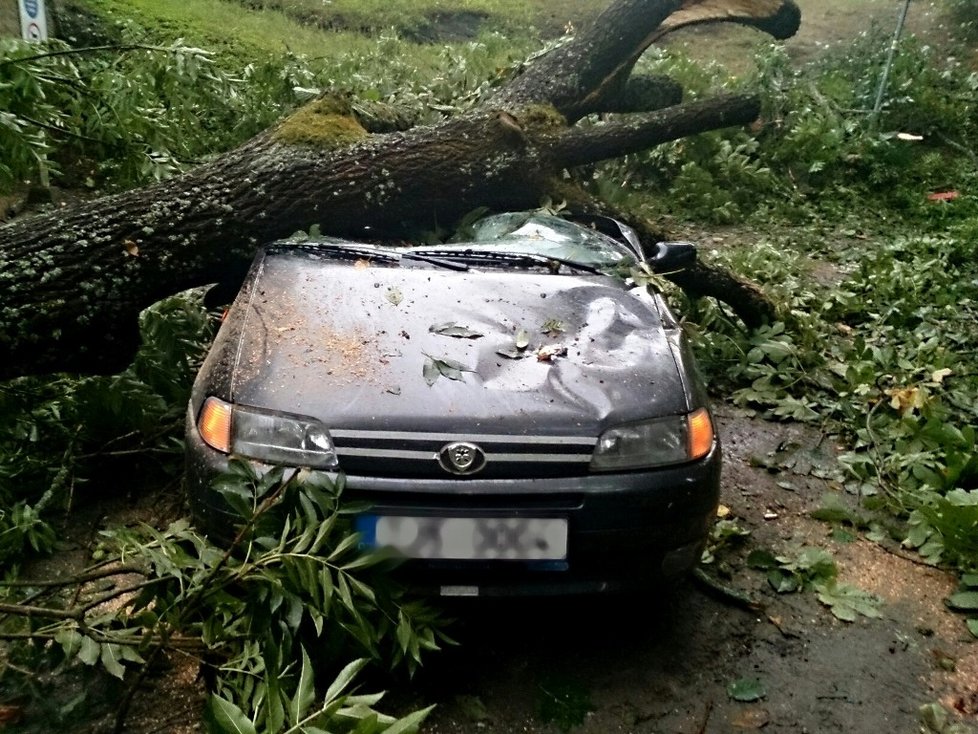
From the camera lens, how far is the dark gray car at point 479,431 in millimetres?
2256

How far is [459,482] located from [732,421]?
2.65 m

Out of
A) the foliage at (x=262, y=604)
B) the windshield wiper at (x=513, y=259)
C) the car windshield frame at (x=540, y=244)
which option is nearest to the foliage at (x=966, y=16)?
the car windshield frame at (x=540, y=244)

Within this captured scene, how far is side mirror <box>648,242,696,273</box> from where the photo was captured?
3.69 m

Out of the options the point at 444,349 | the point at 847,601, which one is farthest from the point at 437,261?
the point at 847,601

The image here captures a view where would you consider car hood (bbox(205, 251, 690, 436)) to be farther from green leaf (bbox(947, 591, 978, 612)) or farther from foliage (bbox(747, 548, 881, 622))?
green leaf (bbox(947, 591, 978, 612))

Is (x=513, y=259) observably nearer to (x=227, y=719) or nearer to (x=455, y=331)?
(x=455, y=331)

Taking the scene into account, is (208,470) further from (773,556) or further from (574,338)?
(773,556)

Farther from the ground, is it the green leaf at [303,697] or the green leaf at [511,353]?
the green leaf at [511,353]

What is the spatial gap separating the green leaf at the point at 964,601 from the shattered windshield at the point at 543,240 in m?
1.73

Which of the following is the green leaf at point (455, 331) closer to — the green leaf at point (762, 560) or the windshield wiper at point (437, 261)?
the windshield wiper at point (437, 261)

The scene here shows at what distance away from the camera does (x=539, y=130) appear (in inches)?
201

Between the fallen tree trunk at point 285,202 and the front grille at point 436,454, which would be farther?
the fallen tree trunk at point 285,202

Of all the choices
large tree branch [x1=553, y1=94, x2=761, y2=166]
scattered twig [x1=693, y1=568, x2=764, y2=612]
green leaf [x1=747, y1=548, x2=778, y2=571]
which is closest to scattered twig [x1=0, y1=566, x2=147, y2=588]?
scattered twig [x1=693, y1=568, x2=764, y2=612]

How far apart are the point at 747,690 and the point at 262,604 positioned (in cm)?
146
